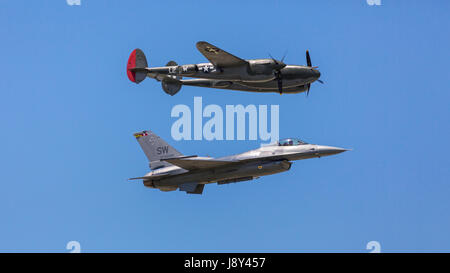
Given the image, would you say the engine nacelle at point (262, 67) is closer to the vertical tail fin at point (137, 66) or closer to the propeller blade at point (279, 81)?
the propeller blade at point (279, 81)

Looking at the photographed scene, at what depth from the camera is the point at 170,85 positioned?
194 ft

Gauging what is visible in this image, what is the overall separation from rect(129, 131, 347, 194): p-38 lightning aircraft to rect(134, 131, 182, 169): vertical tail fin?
268 cm

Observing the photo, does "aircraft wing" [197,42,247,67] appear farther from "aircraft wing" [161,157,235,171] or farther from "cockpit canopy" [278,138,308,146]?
"aircraft wing" [161,157,235,171]

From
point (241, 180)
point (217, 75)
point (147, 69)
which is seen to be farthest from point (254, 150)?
point (147, 69)

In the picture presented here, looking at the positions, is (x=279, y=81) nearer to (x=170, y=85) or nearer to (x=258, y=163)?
(x=258, y=163)

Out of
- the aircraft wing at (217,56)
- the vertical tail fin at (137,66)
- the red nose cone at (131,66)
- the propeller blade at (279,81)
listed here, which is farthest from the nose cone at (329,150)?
the red nose cone at (131,66)

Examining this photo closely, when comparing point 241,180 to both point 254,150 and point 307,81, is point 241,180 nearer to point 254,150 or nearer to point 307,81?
point 254,150

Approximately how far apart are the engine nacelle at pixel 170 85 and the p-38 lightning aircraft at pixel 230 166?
216 inches

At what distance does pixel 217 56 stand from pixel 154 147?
10.1 meters

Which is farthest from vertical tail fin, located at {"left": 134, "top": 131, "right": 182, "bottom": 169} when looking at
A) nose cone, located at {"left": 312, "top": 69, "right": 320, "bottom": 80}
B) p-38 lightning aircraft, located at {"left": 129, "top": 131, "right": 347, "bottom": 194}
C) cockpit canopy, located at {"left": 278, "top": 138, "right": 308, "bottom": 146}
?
nose cone, located at {"left": 312, "top": 69, "right": 320, "bottom": 80}

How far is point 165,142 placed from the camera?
61.8m

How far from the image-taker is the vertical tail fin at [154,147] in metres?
61.1

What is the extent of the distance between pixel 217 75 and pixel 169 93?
4317 mm

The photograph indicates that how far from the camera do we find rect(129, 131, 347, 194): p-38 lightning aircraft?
55750mm
